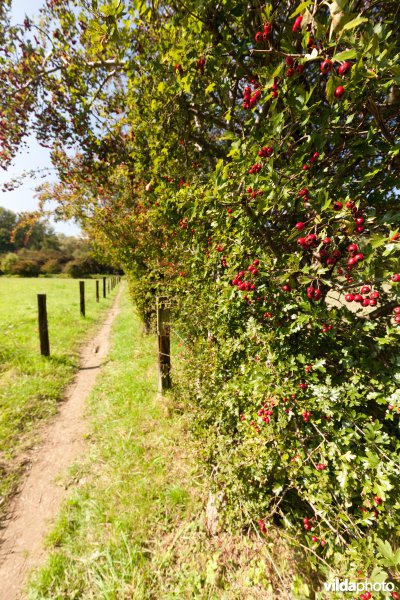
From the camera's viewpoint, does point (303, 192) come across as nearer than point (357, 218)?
No

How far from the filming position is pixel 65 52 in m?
4.10

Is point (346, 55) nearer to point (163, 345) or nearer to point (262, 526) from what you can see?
point (262, 526)

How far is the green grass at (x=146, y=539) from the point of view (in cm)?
214

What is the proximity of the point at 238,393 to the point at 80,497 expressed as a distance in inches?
98.3

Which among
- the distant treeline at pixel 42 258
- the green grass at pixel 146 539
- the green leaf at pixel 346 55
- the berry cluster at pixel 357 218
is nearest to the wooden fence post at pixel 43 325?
the green grass at pixel 146 539

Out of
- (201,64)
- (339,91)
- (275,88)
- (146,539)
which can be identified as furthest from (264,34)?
(146,539)

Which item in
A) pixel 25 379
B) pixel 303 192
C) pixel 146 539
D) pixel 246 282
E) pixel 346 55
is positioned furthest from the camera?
pixel 25 379

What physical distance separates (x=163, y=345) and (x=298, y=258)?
335 centimetres

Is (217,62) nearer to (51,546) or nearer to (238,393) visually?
(238,393)

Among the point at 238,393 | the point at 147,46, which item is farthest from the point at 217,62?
the point at 238,393

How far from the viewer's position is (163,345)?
450cm

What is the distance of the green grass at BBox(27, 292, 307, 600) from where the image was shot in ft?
7.01

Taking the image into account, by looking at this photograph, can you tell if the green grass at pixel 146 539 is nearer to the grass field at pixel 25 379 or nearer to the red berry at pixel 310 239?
the grass field at pixel 25 379

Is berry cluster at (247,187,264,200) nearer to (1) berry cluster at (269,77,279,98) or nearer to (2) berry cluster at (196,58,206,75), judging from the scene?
(1) berry cluster at (269,77,279,98)
